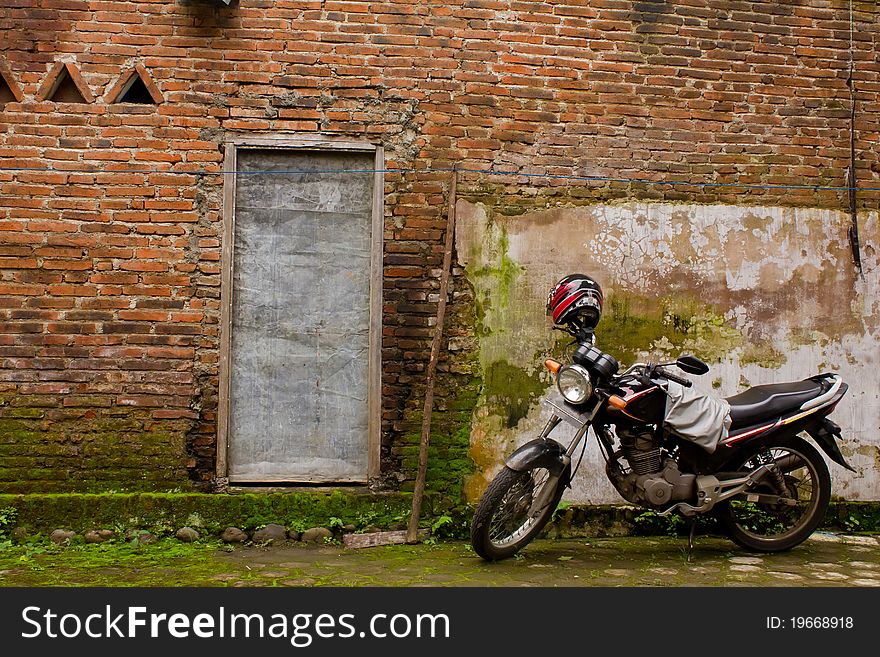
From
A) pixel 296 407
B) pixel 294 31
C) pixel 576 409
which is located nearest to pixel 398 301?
pixel 296 407

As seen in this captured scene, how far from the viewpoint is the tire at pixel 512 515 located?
14.4 feet

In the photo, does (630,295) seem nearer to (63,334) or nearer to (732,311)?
(732,311)

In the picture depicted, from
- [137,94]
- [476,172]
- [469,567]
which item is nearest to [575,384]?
[469,567]

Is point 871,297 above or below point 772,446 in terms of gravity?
above

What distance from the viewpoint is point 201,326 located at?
5.31 meters

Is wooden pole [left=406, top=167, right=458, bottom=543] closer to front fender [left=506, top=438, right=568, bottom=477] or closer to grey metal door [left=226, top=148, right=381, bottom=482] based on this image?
grey metal door [left=226, top=148, right=381, bottom=482]

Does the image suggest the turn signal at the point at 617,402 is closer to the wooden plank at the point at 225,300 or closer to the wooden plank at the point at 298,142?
the wooden plank at the point at 298,142

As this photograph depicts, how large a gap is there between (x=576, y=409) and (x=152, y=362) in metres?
2.79

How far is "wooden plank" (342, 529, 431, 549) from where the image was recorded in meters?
5.04

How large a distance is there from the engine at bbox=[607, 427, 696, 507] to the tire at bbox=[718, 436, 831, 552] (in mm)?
427

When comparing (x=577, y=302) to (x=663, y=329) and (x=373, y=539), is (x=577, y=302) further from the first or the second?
(x=373, y=539)

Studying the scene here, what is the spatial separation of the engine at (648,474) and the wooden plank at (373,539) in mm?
1442

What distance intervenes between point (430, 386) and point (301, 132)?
194 centimetres

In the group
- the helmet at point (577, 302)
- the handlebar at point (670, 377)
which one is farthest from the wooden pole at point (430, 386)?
the handlebar at point (670, 377)
